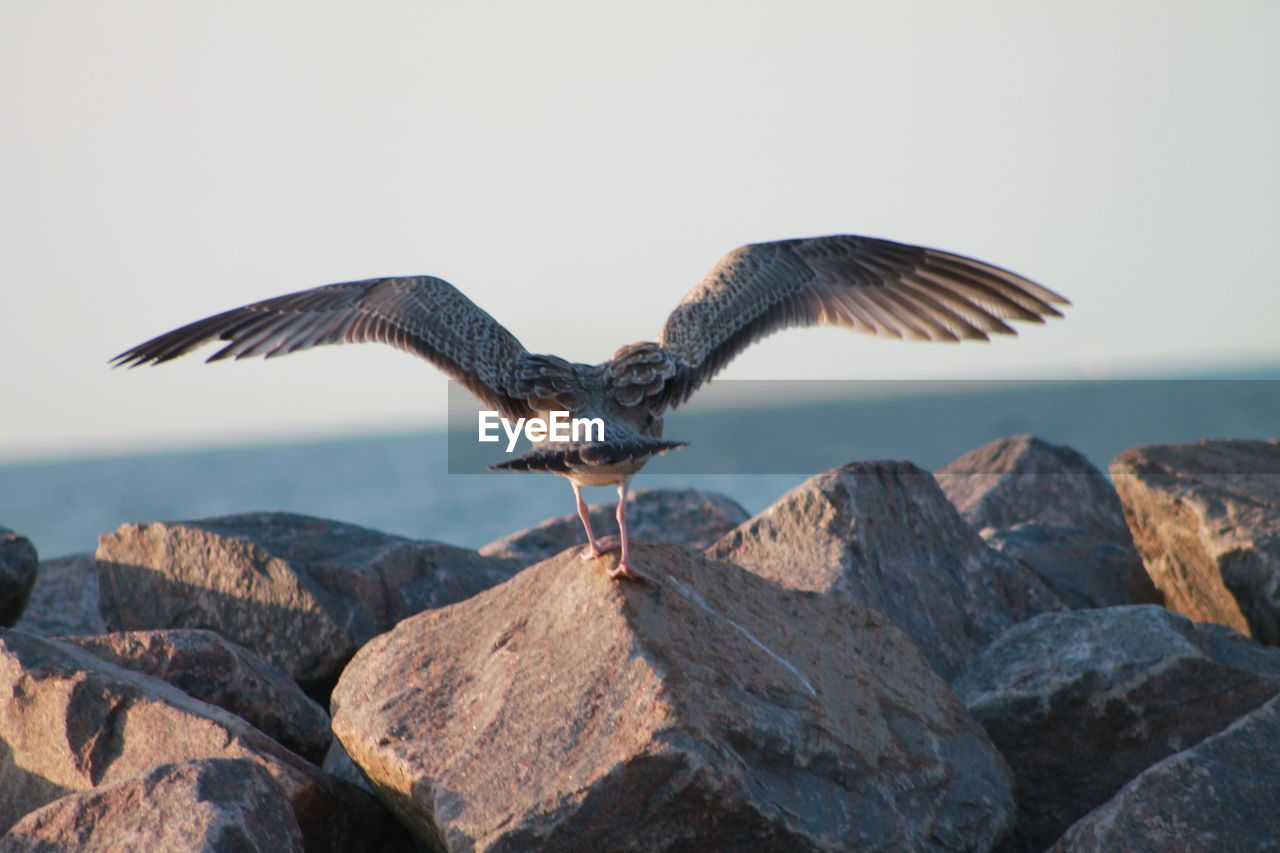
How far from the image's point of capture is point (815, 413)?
107m

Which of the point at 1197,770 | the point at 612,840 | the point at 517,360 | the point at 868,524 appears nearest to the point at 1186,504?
the point at 868,524

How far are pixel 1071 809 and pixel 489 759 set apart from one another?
2.73 m

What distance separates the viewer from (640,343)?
6.48 meters

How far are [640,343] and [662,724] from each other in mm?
2479

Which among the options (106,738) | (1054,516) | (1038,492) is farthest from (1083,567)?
(106,738)

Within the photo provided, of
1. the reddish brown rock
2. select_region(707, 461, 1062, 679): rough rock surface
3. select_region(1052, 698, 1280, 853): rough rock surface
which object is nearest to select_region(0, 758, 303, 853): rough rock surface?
select_region(1052, 698, 1280, 853): rough rock surface

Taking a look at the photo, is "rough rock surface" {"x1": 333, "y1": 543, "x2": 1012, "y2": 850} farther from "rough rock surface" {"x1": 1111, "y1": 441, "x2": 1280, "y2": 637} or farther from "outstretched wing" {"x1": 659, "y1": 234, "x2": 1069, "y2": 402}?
"rough rock surface" {"x1": 1111, "y1": 441, "x2": 1280, "y2": 637}

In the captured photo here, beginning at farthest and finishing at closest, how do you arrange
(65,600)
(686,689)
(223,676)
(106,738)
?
(65,600) < (223,676) < (106,738) < (686,689)

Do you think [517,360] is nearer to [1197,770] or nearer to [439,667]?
[439,667]

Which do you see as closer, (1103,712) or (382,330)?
(1103,712)

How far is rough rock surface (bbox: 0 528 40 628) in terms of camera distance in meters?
7.62

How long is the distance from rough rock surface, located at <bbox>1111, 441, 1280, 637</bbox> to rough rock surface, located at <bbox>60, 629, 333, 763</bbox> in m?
5.36

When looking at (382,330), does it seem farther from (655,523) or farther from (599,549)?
(655,523)

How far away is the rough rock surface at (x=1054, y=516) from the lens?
8656mm
